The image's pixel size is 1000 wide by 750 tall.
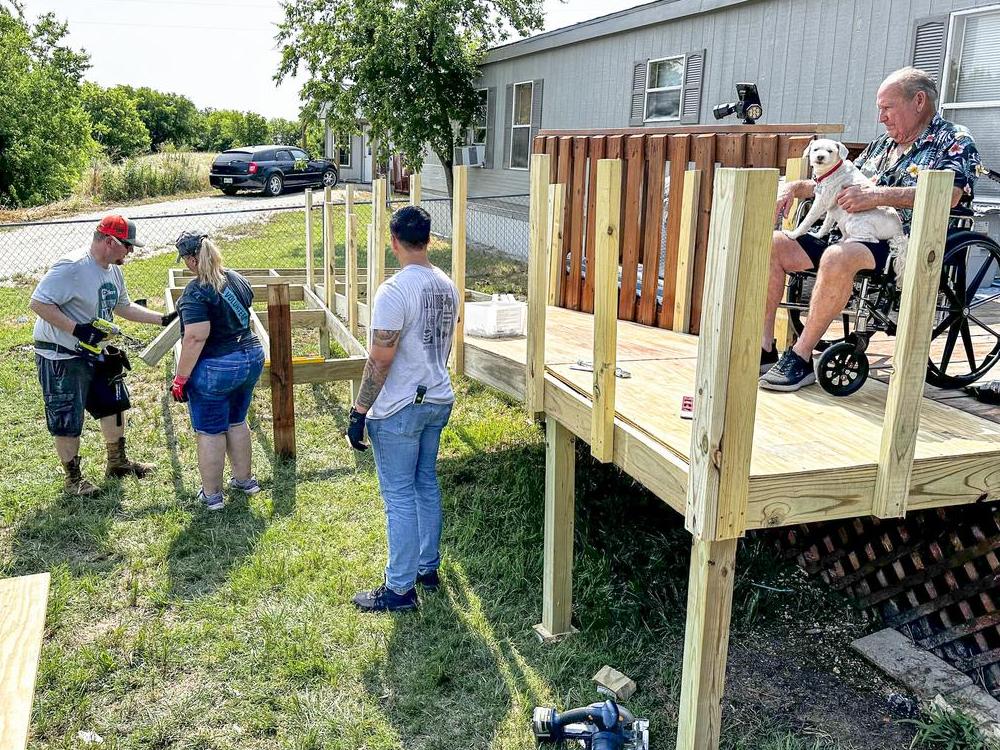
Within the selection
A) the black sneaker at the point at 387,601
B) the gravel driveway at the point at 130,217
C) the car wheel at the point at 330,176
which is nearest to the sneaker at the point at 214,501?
the black sneaker at the point at 387,601

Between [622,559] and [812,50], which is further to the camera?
[812,50]

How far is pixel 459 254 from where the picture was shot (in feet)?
16.5

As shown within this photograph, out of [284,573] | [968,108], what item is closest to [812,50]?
[968,108]

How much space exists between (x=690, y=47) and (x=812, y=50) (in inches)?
87.2

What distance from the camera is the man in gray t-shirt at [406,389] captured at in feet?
12.8

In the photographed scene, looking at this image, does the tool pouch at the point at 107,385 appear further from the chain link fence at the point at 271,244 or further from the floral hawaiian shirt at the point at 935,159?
the chain link fence at the point at 271,244

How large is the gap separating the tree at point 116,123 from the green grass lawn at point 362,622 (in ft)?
110

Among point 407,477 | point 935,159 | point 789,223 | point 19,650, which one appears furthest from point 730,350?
point 789,223

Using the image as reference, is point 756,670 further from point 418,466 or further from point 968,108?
point 968,108

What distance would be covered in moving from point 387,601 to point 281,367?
2408 mm

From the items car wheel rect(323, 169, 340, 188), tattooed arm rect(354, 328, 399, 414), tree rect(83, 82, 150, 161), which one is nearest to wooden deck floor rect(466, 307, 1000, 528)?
tattooed arm rect(354, 328, 399, 414)

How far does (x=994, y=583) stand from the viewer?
147 inches

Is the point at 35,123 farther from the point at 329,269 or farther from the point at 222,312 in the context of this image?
the point at 222,312

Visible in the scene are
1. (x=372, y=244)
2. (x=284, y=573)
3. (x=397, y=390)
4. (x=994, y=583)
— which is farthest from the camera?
(x=372, y=244)
